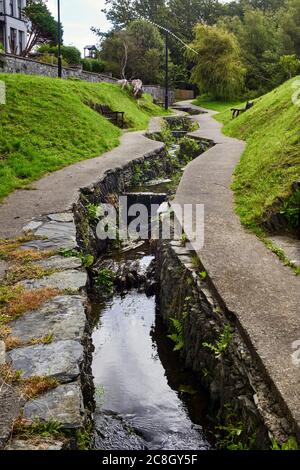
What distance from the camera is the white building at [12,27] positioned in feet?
126

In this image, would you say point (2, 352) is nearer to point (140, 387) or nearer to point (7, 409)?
point (7, 409)

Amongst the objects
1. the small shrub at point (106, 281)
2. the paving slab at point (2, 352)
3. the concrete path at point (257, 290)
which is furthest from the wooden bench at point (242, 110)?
the paving slab at point (2, 352)

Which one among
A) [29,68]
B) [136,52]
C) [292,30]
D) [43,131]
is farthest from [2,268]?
[292,30]

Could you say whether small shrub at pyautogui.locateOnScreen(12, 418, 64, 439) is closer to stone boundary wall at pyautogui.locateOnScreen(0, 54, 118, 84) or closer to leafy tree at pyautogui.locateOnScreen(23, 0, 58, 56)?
stone boundary wall at pyautogui.locateOnScreen(0, 54, 118, 84)

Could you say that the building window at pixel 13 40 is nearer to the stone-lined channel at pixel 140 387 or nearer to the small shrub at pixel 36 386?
the stone-lined channel at pixel 140 387

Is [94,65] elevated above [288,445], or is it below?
above

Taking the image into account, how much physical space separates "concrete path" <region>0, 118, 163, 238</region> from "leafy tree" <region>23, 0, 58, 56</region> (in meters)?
34.8

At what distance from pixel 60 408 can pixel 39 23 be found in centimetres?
4704

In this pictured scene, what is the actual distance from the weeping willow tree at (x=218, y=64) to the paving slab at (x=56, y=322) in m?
40.4

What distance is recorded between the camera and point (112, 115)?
22672mm

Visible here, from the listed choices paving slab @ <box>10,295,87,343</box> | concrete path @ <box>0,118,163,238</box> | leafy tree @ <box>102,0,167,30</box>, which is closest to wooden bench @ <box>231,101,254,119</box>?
concrete path @ <box>0,118,163,238</box>

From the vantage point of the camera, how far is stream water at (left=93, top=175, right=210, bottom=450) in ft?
14.7
